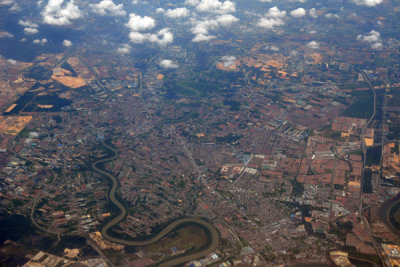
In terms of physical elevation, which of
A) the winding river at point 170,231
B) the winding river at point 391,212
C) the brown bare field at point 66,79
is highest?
the brown bare field at point 66,79

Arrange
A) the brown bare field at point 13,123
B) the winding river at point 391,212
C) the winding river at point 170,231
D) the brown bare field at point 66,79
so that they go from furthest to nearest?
the brown bare field at point 66,79 → the brown bare field at point 13,123 → the winding river at point 391,212 → the winding river at point 170,231

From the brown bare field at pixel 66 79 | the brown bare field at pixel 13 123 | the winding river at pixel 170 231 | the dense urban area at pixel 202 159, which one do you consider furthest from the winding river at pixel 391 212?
the brown bare field at pixel 66 79

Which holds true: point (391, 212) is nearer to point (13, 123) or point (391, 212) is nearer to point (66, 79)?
point (13, 123)

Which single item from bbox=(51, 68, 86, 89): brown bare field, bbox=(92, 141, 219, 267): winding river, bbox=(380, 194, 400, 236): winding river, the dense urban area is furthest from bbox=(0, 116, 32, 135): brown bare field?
bbox=(380, 194, 400, 236): winding river

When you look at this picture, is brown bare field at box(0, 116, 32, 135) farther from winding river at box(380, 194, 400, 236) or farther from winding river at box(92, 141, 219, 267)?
winding river at box(380, 194, 400, 236)

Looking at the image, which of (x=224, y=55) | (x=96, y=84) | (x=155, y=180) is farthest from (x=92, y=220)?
(x=224, y=55)

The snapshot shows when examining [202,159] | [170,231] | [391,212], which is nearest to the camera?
[391,212]

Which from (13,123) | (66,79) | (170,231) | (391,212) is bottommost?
(170,231)

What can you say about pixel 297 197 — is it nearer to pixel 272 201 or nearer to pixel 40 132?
pixel 272 201

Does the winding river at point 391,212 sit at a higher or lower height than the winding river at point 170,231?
higher

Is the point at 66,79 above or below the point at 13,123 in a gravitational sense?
above

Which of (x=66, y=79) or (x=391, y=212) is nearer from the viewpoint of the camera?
(x=391, y=212)

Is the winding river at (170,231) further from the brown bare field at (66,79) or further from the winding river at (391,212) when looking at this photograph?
the brown bare field at (66,79)

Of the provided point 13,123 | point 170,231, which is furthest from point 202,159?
point 13,123
